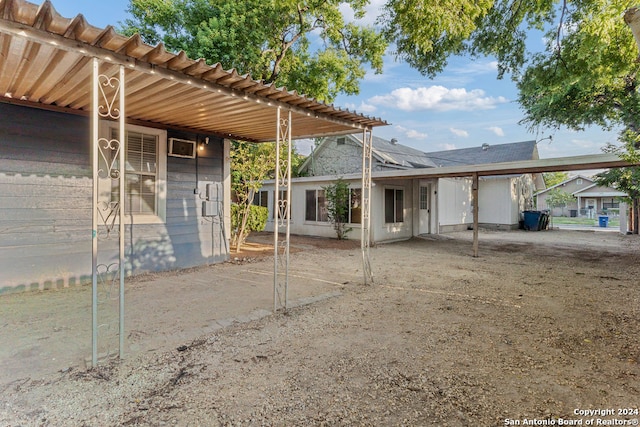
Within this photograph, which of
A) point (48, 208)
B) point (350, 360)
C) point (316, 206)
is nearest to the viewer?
point (350, 360)

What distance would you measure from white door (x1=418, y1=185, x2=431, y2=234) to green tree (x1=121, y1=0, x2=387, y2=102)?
512 centimetres

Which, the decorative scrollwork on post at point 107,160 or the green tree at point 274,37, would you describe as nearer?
the decorative scrollwork on post at point 107,160

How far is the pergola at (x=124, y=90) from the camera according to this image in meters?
2.42

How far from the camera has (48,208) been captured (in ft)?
15.9

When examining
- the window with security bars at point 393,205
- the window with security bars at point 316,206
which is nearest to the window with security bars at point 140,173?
the window with security bars at point 316,206

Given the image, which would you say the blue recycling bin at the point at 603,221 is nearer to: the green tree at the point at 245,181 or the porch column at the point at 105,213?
the green tree at the point at 245,181

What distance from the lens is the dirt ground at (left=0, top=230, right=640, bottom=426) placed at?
2.11m

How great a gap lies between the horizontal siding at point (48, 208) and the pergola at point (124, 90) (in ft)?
0.94

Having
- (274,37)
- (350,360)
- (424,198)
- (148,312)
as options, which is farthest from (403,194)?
(350,360)

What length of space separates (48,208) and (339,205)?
817 cm

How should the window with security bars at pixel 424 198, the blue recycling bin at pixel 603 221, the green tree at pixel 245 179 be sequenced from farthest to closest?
the blue recycling bin at pixel 603 221 → the window with security bars at pixel 424 198 → the green tree at pixel 245 179

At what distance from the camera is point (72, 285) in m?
5.07

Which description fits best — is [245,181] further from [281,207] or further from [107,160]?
[281,207]

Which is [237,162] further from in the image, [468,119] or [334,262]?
[468,119]
